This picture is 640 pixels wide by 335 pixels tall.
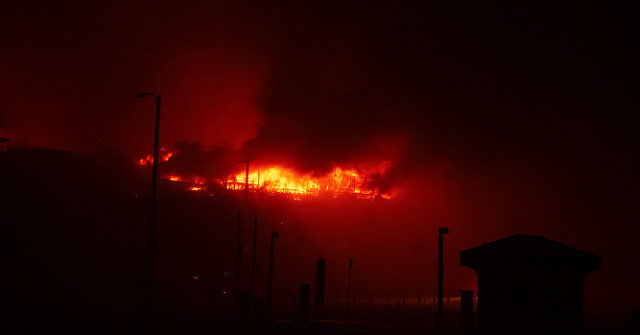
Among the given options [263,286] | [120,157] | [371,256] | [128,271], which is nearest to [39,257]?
[128,271]

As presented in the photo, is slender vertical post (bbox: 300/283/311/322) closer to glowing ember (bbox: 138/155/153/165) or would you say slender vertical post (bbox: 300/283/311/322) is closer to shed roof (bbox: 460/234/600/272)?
shed roof (bbox: 460/234/600/272)

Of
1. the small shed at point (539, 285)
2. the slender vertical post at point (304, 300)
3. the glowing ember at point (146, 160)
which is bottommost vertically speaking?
the slender vertical post at point (304, 300)

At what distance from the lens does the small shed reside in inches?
459

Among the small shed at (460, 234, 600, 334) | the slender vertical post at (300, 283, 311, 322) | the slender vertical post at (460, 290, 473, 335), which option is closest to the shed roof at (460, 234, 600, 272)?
the small shed at (460, 234, 600, 334)

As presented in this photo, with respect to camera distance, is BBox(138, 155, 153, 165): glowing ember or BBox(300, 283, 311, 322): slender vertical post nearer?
BBox(300, 283, 311, 322): slender vertical post

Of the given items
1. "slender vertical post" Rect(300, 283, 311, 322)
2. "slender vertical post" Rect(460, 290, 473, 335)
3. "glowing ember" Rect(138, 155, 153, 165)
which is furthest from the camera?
"glowing ember" Rect(138, 155, 153, 165)

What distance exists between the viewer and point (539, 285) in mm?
11680

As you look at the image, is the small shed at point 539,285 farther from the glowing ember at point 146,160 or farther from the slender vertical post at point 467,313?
the glowing ember at point 146,160

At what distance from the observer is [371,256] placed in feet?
446

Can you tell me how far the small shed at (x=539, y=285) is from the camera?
38.2ft

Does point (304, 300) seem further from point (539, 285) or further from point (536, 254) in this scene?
point (536, 254)

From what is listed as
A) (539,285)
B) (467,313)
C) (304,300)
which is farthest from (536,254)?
(304,300)

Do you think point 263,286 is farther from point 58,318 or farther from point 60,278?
point 58,318

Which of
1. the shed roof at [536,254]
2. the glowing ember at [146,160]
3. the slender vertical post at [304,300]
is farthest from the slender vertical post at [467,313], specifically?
the glowing ember at [146,160]
